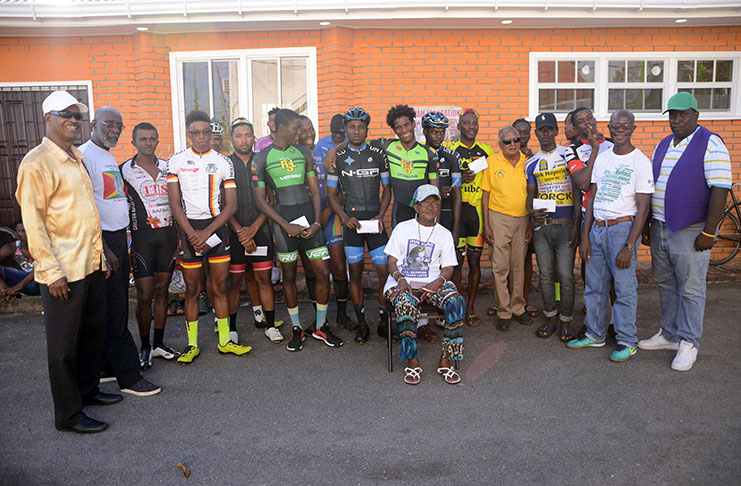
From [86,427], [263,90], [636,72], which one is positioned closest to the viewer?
[86,427]

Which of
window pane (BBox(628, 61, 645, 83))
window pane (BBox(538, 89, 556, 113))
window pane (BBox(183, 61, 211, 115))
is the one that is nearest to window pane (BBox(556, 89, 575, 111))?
window pane (BBox(538, 89, 556, 113))

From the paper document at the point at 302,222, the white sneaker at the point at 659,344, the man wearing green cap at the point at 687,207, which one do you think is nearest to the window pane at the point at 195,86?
the paper document at the point at 302,222

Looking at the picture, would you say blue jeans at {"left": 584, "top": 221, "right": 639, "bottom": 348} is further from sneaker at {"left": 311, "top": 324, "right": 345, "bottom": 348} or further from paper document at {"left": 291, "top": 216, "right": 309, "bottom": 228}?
paper document at {"left": 291, "top": 216, "right": 309, "bottom": 228}

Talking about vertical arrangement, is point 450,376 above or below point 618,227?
below

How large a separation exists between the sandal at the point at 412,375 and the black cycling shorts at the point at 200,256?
2066 mm

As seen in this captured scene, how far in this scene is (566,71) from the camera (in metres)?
8.27

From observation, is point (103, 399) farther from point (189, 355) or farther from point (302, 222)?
point (302, 222)

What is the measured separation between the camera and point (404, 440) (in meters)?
3.71

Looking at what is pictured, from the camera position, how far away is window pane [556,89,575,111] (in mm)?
8312

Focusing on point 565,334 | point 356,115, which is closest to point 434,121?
point 356,115

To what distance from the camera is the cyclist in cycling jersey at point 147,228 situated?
16.5 ft

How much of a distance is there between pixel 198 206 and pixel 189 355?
144cm

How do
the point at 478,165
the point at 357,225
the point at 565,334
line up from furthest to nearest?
1. the point at 478,165
2. the point at 565,334
3. the point at 357,225

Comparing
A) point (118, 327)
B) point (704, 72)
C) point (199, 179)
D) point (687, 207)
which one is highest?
point (704, 72)
